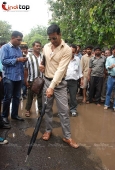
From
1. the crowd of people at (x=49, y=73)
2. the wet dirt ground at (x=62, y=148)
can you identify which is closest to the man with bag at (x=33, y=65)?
the crowd of people at (x=49, y=73)

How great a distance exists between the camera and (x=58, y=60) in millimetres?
2928

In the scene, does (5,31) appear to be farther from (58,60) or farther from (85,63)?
(58,60)

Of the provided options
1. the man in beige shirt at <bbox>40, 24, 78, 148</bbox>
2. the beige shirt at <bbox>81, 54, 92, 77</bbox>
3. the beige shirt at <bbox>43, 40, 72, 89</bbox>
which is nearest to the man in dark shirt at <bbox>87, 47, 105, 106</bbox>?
the beige shirt at <bbox>81, 54, 92, 77</bbox>

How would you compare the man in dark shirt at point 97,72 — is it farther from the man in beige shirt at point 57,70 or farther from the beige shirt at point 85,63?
the man in beige shirt at point 57,70

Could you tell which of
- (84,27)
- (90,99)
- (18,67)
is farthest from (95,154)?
(84,27)

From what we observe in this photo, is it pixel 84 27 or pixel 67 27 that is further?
pixel 67 27

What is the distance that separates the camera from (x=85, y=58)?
5902 millimetres

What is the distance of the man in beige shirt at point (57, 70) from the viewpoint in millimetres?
2796

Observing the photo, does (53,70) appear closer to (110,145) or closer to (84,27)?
(110,145)

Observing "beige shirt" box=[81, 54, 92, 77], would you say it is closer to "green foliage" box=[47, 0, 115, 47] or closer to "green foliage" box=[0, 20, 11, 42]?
"green foliage" box=[47, 0, 115, 47]

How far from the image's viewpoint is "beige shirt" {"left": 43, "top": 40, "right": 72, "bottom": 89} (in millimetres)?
2836

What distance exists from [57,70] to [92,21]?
3.69 metres

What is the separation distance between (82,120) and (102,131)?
25.8 inches

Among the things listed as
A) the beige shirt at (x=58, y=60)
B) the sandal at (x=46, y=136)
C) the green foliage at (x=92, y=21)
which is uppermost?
the green foliage at (x=92, y=21)
